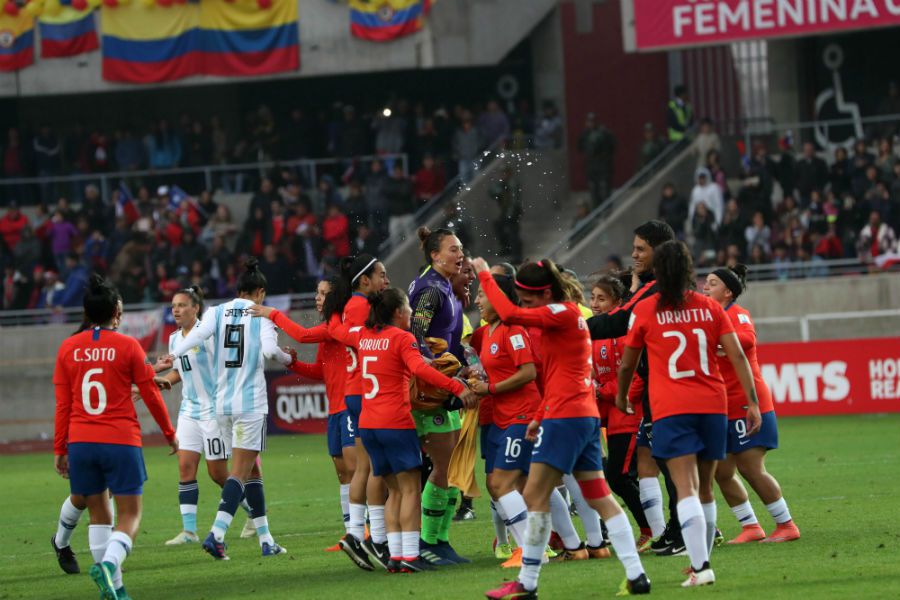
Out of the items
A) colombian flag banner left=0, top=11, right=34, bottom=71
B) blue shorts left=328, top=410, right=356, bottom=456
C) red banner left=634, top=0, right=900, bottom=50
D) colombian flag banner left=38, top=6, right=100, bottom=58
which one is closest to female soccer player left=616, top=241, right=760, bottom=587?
blue shorts left=328, top=410, right=356, bottom=456

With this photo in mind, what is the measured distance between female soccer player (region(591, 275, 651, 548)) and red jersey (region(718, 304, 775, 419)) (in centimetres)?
67

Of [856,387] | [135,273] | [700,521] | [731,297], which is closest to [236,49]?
[135,273]

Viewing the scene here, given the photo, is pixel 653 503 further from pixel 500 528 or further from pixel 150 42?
pixel 150 42

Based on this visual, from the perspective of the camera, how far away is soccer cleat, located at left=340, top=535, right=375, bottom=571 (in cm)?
1090

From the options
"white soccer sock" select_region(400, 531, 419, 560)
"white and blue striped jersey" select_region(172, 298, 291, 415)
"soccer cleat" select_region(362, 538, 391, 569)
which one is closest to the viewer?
"white soccer sock" select_region(400, 531, 419, 560)

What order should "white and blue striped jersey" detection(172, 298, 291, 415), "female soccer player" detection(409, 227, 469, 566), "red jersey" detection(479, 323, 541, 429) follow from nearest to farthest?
"red jersey" detection(479, 323, 541, 429)
"female soccer player" detection(409, 227, 469, 566)
"white and blue striped jersey" detection(172, 298, 291, 415)

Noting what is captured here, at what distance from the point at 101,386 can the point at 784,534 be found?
16.6 feet

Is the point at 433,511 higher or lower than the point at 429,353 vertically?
lower

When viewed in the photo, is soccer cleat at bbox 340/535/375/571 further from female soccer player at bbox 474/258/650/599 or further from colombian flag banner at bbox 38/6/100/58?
colombian flag banner at bbox 38/6/100/58

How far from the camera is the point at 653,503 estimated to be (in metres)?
11.1

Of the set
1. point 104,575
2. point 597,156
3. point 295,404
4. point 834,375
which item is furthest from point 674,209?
point 104,575

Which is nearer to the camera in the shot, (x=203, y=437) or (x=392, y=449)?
Answer: (x=392, y=449)

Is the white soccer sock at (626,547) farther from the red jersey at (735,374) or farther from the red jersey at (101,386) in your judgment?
the red jersey at (101,386)

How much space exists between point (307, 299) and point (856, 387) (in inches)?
398
